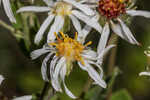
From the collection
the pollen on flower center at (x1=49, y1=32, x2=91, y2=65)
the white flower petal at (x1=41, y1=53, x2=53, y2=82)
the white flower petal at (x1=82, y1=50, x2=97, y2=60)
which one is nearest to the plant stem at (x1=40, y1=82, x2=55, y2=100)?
the white flower petal at (x1=41, y1=53, x2=53, y2=82)

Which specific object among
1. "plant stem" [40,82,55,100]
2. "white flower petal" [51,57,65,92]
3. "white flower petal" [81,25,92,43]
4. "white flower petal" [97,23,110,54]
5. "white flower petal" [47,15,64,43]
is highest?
"white flower petal" [47,15,64,43]

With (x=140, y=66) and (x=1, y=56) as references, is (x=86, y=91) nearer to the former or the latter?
(x=140, y=66)

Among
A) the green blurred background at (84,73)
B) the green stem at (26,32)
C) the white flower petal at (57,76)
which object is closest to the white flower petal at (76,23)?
the white flower petal at (57,76)

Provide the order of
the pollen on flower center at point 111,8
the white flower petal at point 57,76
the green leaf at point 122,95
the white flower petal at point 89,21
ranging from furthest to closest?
the green leaf at point 122,95 < the pollen on flower center at point 111,8 < the white flower petal at point 89,21 < the white flower petal at point 57,76

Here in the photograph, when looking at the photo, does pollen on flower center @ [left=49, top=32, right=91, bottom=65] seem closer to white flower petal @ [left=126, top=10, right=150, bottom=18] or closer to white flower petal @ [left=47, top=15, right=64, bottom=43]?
white flower petal @ [left=47, top=15, right=64, bottom=43]

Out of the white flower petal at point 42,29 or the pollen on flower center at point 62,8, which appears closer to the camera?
the white flower petal at point 42,29

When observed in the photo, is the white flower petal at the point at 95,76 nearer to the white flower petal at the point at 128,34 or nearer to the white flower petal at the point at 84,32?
the white flower petal at the point at 84,32

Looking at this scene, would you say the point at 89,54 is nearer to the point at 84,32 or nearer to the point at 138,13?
the point at 84,32

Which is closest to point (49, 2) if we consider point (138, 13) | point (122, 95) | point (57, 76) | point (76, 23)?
point (76, 23)
